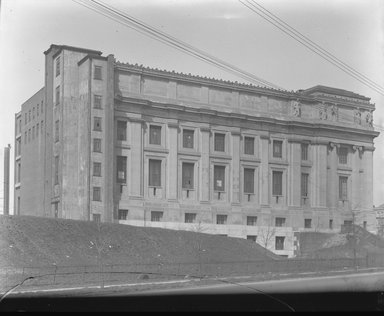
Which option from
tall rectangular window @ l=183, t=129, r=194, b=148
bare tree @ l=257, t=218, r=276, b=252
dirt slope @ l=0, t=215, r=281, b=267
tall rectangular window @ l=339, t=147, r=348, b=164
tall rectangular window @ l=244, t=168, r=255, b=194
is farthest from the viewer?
bare tree @ l=257, t=218, r=276, b=252

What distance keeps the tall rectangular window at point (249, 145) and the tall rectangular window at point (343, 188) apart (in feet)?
4.45

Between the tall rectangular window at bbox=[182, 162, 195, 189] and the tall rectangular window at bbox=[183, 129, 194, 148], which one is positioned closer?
the tall rectangular window at bbox=[183, 129, 194, 148]

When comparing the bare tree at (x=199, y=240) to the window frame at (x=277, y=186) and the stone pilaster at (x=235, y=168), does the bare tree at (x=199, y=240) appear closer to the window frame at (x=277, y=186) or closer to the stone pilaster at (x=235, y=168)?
the stone pilaster at (x=235, y=168)

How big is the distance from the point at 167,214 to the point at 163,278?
1759 millimetres

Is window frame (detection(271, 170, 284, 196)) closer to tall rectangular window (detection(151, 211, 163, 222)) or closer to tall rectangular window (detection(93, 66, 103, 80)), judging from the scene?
tall rectangular window (detection(151, 211, 163, 222))

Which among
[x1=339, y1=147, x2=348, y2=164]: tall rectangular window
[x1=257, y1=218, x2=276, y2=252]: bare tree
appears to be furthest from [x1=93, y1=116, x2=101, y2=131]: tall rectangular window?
[x1=339, y1=147, x2=348, y2=164]: tall rectangular window

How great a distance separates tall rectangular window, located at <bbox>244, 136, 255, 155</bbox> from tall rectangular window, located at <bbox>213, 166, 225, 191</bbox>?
421 mm

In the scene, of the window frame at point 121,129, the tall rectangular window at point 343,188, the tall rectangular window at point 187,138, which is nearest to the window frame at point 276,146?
the tall rectangular window at point 343,188

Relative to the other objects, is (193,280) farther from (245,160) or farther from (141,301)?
(245,160)

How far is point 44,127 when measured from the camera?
6.99 m

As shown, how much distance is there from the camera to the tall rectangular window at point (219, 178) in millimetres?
7266

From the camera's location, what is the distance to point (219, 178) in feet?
24.3

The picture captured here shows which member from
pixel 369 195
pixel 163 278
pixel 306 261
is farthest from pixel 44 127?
pixel 369 195

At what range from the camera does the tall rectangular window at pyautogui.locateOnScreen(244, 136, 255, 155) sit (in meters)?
7.15
